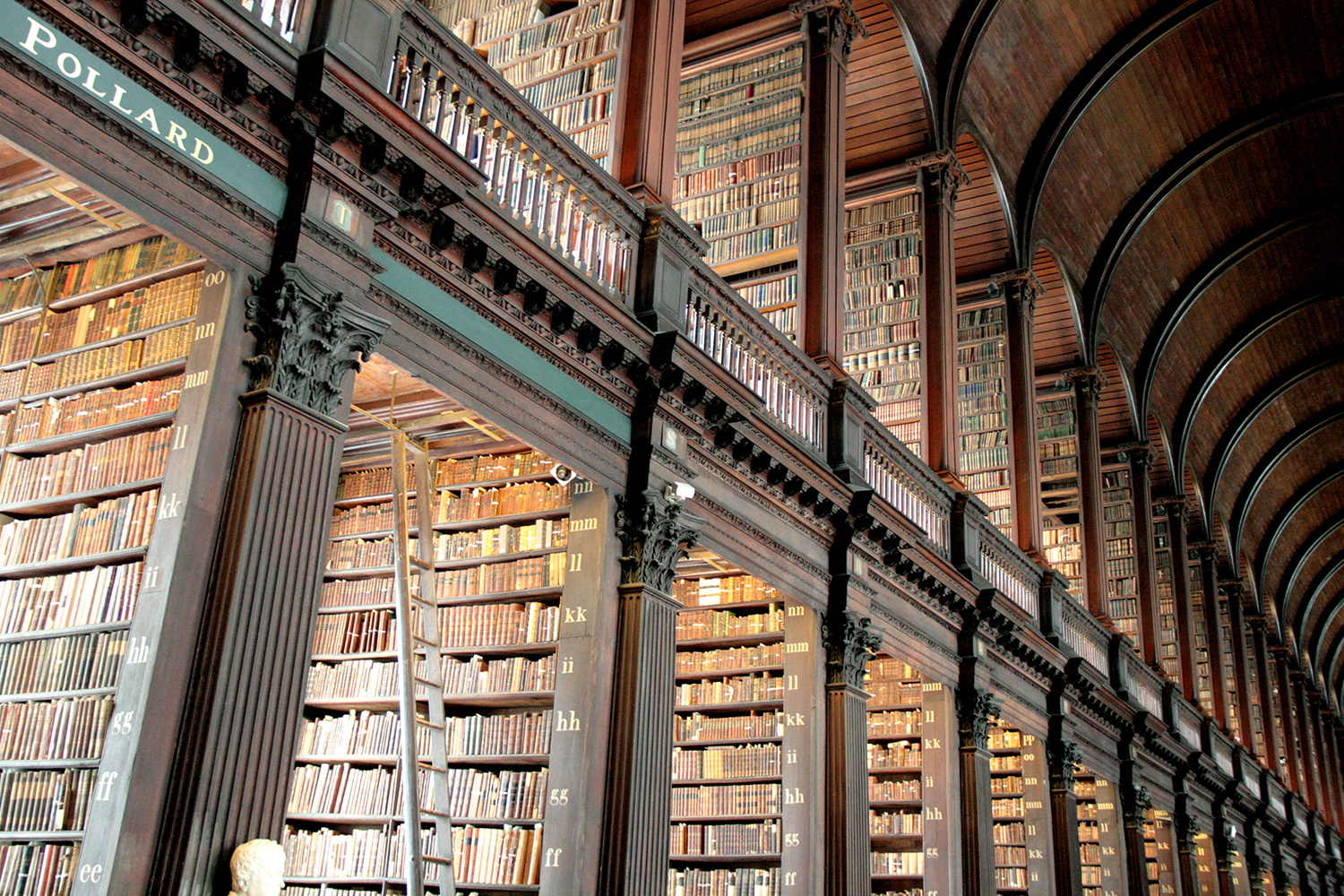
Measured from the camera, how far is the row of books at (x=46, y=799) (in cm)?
408

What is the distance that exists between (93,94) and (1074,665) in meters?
10.4

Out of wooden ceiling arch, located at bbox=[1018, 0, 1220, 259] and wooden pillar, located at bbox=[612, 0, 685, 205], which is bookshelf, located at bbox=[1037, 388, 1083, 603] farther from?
wooden pillar, located at bbox=[612, 0, 685, 205]

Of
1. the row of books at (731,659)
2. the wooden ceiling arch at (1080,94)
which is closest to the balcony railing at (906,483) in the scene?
the row of books at (731,659)

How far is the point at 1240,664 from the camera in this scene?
68.1 feet

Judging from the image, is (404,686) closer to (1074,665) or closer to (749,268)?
(749,268)

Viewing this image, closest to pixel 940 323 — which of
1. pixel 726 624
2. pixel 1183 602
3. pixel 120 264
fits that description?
pixel 726 624

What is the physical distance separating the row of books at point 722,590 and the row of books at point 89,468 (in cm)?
398

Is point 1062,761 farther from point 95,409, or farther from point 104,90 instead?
point 104,90

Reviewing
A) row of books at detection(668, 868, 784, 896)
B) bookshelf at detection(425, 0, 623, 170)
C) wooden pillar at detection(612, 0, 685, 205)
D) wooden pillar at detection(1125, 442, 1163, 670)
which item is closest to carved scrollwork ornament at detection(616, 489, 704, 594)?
wooden pillar at detection(612, 0, 685, 205)

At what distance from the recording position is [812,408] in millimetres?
7848

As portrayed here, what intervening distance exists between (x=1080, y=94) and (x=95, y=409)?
10625 millimetres

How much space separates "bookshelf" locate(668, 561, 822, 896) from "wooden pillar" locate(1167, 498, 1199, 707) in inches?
438

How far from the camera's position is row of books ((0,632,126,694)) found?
168 inches

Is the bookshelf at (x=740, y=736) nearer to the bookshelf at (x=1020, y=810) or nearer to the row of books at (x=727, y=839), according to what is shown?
the row of books at (x=727, y=839)
